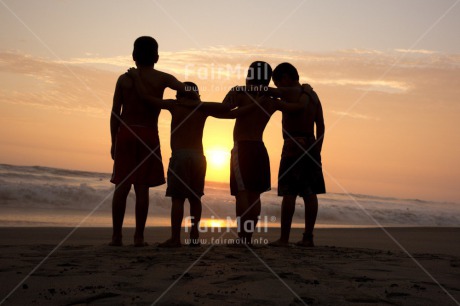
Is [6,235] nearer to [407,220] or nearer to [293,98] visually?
[293,98]

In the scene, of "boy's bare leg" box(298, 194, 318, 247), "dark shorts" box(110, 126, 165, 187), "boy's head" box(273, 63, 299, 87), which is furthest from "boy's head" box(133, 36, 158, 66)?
"boy's bare leg" box(298, 194, 318, 247)

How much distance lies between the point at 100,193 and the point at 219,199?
356 cm

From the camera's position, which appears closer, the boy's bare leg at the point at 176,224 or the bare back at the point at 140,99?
the boy's bare leg at the point at 176,224

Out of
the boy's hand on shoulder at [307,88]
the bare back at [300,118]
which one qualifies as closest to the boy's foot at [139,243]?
the bare back at [300,118]

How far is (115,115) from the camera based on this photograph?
18.3 feet

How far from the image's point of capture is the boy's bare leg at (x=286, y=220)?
5848 millimetres

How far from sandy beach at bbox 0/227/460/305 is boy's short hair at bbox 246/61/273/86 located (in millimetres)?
1672

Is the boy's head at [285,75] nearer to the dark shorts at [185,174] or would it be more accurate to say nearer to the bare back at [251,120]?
the bare back at [251,120]

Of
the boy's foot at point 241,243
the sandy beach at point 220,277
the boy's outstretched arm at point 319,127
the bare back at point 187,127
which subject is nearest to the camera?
the sandy beach at point 220,277

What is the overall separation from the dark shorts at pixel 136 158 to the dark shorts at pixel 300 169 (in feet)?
4.42

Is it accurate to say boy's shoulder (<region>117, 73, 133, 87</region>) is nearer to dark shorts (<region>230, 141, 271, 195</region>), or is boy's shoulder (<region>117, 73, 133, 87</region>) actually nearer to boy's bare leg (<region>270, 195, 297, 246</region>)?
dark shorts (<region>230, 141, 271, 195</region>)

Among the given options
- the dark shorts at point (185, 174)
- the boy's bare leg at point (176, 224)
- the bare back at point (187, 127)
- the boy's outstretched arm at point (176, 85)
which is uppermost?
the boy's outstretched arm at point (176, 85)

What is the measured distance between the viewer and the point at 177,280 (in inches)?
136

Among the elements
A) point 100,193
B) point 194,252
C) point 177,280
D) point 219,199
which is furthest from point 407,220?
point 177,280
